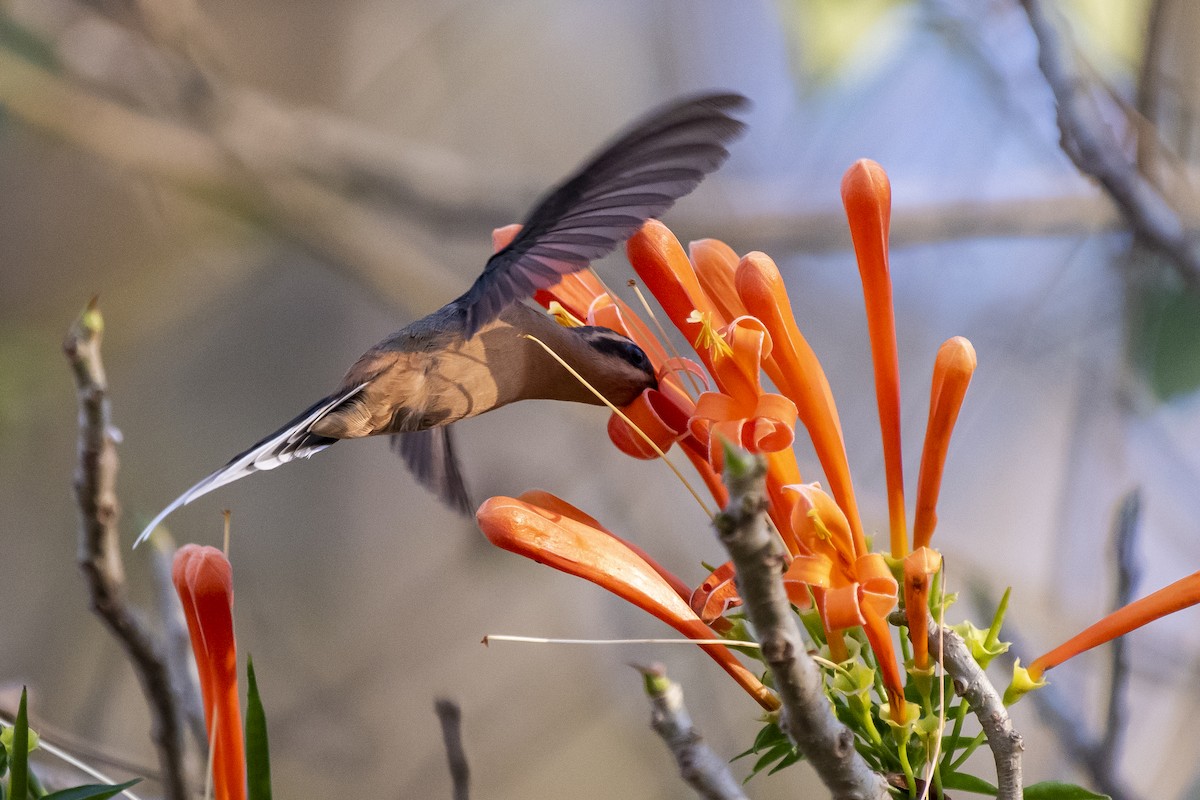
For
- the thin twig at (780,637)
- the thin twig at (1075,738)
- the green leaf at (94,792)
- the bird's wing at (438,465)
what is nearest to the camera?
the thin twig at (780,637)

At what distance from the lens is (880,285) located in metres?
0.54

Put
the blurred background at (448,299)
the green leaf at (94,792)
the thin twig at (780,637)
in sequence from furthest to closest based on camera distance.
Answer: the blurred background at (448,299)
the green leaf at (94,792)
the thin twig at (780,637)

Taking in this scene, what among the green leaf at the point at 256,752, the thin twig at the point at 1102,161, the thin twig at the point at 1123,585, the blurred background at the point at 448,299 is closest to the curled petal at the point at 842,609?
the green leaf at the point at 256,752

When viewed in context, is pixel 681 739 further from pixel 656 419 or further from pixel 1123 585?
pixel 1123 585

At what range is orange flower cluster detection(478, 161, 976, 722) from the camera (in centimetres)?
47

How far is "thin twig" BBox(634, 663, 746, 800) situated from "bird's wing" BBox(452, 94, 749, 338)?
0.82ft

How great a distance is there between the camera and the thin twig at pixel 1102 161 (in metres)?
0.92

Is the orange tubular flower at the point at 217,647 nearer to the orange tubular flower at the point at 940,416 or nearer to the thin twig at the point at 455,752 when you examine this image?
the thin twig at the point at 455,752

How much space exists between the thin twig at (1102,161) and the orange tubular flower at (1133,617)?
1.82 feet

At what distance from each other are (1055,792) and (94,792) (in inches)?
15.9

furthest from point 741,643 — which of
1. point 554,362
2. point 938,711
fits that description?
point 554,362

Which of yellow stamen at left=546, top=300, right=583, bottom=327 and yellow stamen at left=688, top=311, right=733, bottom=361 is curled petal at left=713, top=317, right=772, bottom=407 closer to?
yellow stamen at left=688, top=311, right=733, bottom=361

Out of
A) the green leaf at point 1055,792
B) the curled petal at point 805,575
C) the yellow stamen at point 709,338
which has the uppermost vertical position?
the yellow stamen at point 709,338

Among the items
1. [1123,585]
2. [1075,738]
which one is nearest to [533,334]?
[1123,585]
